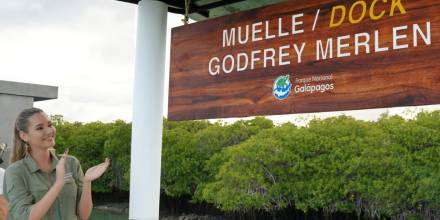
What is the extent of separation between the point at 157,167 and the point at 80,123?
16005 mm

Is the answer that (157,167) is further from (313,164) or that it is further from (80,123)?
(80,123)

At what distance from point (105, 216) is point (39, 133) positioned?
13.6m

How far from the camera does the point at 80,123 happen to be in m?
19.4

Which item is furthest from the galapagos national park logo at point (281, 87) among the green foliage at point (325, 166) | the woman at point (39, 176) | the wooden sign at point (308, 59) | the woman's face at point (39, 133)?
the green foliage at point (325, 166)

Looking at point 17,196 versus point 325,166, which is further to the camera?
point 325,166

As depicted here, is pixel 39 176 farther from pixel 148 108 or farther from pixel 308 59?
pixel 148 108

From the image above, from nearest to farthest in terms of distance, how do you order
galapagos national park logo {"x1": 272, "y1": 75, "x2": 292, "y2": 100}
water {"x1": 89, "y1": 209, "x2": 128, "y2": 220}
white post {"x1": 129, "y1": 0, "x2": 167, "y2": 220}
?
1. galapagos national park logo {"x1": 272, "y1": 75, "x2": 292, "y2": 100}
2. white post {"x1": 129, "y1": 0, "x2": 167, "y2": 220}
3. water {"x1": 89, "y1": 209, "x2": 128, "y2": 220}

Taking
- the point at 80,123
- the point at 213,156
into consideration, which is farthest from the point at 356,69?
the point at 80,123

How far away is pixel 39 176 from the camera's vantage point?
5.14ft

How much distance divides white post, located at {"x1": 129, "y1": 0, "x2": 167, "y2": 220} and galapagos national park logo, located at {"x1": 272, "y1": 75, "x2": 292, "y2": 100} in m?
1.28

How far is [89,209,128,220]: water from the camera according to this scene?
1397 centimetres

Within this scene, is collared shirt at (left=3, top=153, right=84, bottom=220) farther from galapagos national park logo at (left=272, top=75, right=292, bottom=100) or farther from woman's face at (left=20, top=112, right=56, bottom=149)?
galapagos national park logo at (left=272, top=75, right=292, bottom=100)

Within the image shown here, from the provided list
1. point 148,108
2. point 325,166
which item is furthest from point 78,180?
point 325,166

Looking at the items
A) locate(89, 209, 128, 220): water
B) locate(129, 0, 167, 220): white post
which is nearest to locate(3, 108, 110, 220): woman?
locate(129, 0, 167, 220): white post
